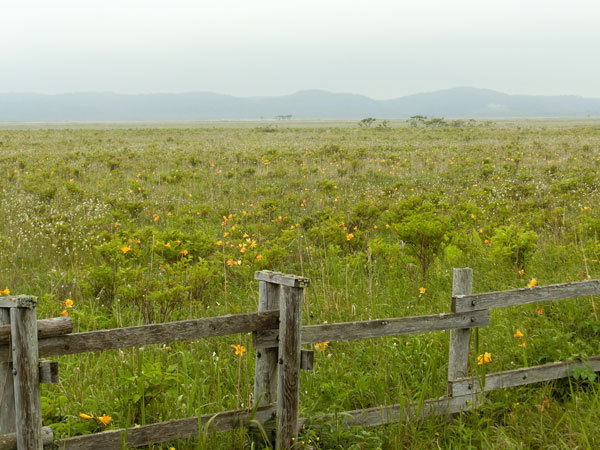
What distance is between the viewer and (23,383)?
2.57 metres

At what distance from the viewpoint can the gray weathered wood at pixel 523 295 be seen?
3.84 meters

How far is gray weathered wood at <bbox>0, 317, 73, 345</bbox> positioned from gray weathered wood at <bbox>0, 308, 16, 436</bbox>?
0.26ft

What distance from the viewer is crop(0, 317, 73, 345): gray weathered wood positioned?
2.57 meters

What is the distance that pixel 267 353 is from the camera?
3316 mm

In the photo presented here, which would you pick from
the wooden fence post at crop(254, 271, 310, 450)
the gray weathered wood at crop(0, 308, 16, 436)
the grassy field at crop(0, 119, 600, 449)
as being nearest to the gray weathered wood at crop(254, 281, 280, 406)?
the wooden fence post at crop(254, 271, 310, 450)

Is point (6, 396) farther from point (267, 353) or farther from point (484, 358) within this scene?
point (484, 358)

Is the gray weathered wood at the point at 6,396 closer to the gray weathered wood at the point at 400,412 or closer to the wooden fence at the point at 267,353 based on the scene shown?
the wooden fence at the point at 267,353

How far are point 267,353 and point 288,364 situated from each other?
0.16 metres

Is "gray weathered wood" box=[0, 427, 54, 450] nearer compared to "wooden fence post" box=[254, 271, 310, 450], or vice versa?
"gray weathered wood" box=[0, 427, 54, 450]

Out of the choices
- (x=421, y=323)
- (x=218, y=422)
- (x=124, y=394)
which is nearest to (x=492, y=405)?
(x=421, y=323)

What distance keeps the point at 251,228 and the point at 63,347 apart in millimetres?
6968

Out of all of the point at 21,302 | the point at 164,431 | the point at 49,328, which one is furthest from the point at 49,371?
the point at 164,431

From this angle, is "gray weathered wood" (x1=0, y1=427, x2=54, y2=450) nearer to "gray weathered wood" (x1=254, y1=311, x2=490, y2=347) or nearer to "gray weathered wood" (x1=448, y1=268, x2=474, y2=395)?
"gray weathered wood" (x1=254, y1=311, x2=490, y2=347)

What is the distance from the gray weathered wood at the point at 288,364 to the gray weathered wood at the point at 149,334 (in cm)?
10
